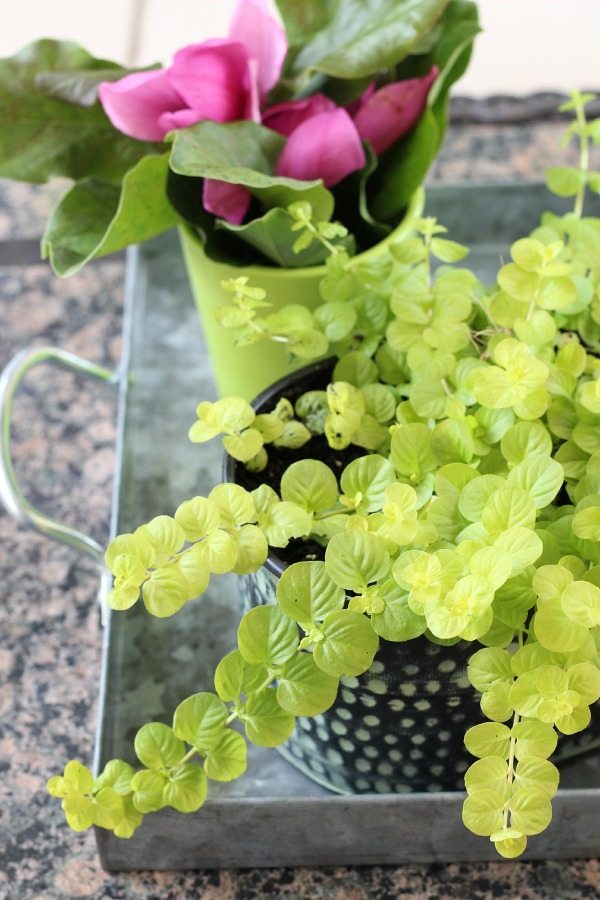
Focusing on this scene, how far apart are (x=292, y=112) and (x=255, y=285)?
0.09m

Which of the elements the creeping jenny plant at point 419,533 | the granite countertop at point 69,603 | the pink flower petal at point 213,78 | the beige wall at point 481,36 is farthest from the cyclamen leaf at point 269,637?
the beige wall at point 481,36

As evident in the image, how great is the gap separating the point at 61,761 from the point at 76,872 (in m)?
0.06

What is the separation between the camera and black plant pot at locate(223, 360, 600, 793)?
Answer: 1.21 feet

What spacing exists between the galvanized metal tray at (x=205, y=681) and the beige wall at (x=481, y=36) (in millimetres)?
332

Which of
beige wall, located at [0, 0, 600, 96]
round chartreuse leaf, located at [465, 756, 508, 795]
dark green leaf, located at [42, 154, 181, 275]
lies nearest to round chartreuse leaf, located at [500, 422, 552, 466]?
round chartreuse leaf, located at [465, 756, 508, 795]

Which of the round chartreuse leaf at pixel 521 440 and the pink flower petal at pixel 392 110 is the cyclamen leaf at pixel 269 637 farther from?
the pink flower petal at pixel 392 110

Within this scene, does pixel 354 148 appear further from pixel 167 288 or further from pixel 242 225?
pixel 167 288

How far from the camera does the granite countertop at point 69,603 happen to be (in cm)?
44

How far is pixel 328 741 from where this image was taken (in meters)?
0.42

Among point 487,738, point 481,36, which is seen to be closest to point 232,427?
point 487,738

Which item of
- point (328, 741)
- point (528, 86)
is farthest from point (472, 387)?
point (528, 86)

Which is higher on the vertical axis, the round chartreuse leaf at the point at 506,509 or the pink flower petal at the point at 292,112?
the pink flower petal at the point at 292,112

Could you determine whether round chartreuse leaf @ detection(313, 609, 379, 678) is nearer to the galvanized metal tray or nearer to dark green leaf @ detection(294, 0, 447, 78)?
the galvanized metal tray

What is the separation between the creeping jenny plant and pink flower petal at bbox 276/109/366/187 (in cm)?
7
